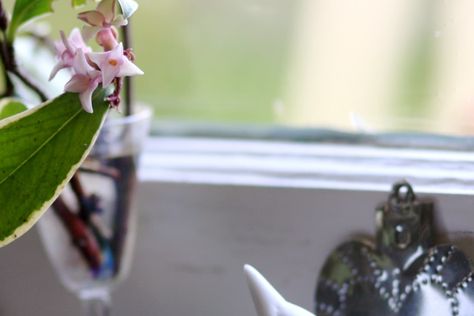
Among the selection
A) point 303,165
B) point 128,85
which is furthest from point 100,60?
point 303,165

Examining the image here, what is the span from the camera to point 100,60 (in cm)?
30

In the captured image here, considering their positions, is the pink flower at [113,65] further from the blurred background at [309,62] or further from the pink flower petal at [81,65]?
the blurred background at [309,62]

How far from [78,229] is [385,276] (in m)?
0.22

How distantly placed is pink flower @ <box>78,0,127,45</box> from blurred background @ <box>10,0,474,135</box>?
0.22 m

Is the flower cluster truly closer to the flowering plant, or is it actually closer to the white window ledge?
the flowering plant

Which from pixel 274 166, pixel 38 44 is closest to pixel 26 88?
pixel 38 44

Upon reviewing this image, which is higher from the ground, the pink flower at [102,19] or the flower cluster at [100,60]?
the pink flower at [102,19]

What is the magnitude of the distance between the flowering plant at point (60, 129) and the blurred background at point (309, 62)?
0.72 ft

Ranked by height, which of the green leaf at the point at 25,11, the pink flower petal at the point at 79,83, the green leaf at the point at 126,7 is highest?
the green leaf at the point at 126,7

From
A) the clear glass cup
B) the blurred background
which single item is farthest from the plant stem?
the blurred background

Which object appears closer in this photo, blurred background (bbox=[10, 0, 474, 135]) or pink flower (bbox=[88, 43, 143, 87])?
pink flower (bbox=[88, 43, 143, 87])

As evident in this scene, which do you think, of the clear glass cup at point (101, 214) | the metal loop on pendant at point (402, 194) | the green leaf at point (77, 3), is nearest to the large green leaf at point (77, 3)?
the green leaf at point (77, 3)

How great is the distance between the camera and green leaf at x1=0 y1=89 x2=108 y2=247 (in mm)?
321

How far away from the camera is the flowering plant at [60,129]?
0.31 meters
